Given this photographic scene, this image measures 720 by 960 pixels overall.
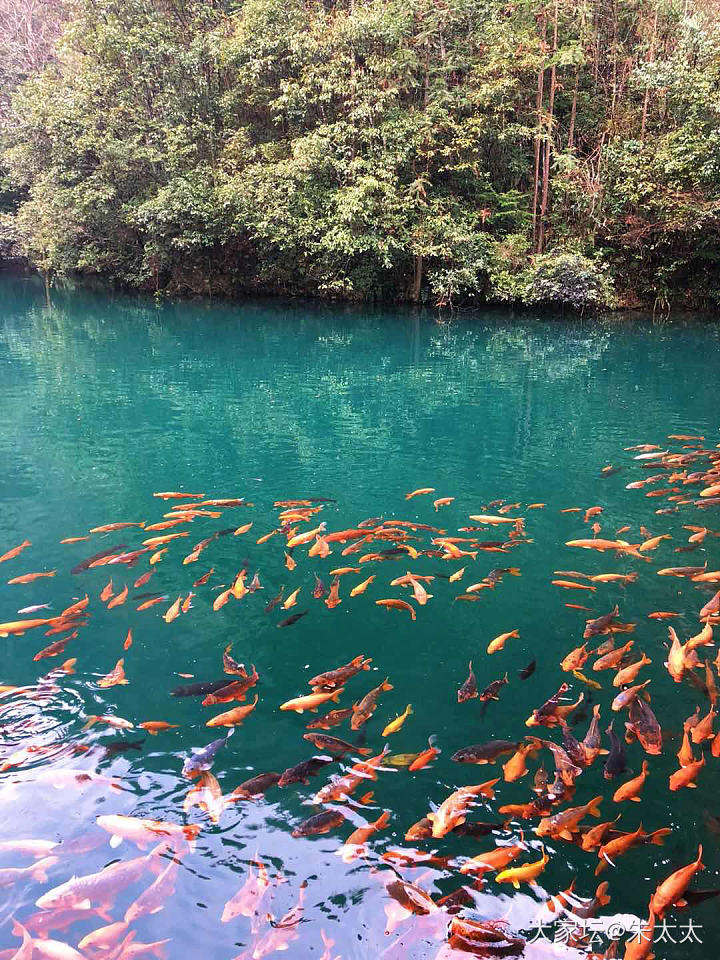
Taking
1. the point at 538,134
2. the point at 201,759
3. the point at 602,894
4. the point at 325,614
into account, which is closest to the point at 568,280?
the point at 538,134

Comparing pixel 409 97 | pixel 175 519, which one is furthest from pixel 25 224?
pixel 175 519

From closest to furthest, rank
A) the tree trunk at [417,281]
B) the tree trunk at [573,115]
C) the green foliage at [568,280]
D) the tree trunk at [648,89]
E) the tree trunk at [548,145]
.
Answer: the tree trunk at [648,89], the tree trunk at [548,145], the green foliage at [568,280], the tree trunk at [573,115], the tree trunk at [417,281]

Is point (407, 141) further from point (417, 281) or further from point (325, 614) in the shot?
point (325, 614)

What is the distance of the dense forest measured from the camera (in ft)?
62.7

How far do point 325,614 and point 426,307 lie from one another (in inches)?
782

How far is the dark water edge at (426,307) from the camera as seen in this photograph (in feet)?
66.9

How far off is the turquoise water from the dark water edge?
6.97m

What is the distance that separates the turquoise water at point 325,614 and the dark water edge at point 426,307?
697 cm

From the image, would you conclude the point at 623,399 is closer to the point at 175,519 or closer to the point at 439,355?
the point at 439,355

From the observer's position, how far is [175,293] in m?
27.5

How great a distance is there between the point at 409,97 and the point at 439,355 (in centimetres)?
1074

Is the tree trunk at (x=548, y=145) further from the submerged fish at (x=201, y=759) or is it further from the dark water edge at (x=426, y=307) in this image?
the submerged fish at (x=201, y=759)

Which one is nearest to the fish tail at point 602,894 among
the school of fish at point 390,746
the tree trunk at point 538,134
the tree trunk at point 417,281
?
the school of fish at point 390,746

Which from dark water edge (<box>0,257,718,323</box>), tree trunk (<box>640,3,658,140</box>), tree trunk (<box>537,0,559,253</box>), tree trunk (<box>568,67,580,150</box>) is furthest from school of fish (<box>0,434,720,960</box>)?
tree trunk (<box>568,67,580,150</box>)
